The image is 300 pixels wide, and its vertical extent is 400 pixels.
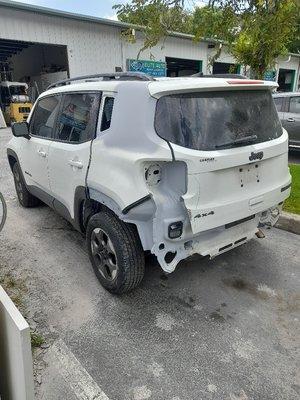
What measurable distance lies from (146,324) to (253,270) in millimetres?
1376

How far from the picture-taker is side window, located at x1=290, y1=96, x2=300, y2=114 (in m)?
8.70

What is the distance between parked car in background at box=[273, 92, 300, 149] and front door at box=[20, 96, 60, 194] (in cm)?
644

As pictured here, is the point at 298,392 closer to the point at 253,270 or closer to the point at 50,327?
the point at 253,270

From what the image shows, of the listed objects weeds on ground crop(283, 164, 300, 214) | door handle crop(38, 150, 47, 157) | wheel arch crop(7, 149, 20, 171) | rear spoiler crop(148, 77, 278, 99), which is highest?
rear spoiler crop(148, 77, 278, 99)

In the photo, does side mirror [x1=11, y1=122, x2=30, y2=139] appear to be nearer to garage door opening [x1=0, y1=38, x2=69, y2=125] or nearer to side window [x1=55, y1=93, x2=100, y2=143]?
side window [x1=55, y1=93, x2=100, y2=143]

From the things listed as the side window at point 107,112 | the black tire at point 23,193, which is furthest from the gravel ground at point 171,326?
the side window at point 107,112

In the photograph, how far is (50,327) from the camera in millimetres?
2854

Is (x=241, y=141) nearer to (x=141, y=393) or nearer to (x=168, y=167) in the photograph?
(x=168, y=167)

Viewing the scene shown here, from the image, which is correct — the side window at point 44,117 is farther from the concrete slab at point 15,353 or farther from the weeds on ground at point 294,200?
the weeds on ground at point 294,200

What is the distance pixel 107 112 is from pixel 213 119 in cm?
95

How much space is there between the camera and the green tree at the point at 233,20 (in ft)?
15.4

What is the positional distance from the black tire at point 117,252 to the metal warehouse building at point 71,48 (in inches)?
360

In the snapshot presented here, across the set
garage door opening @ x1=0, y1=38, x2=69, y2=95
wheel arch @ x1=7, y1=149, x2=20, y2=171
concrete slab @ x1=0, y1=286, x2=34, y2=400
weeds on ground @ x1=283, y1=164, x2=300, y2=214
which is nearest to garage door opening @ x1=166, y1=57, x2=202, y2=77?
garage door opening @ x1=0, y1=38, x2=69, y2=95

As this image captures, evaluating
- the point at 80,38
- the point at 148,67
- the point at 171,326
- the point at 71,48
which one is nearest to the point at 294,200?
the point at 171,326
